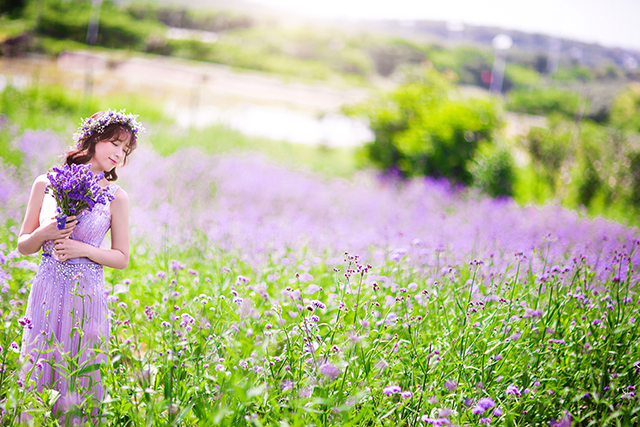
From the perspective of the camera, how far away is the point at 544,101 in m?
38.6

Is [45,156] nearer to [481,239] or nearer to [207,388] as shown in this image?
[207,388]

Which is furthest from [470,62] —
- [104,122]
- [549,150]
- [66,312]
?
[66,312]

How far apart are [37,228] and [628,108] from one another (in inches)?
1387

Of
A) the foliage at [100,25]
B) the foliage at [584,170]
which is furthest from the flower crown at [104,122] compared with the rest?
the foliage at [100,25]

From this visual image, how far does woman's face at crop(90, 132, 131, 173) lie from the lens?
1.95 m

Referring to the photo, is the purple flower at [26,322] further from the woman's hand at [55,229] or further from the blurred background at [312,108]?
the blurred background at [312,108]

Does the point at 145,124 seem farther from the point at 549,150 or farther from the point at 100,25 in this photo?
the point at 100,25

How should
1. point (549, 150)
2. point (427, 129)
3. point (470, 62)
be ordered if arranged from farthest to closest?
point (470, 62)
point (549, 150)
point (427, 129)

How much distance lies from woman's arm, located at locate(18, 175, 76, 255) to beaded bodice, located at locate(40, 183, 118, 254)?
4cm

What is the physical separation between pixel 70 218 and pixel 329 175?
321 inches

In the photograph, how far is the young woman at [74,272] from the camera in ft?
5.84

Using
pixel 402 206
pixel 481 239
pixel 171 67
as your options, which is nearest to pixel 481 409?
pixel 481 239

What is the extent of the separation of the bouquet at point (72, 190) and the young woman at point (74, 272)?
5 cm

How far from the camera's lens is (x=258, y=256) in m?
3.33
